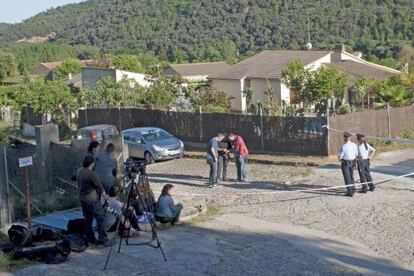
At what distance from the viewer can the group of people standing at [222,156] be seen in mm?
19844

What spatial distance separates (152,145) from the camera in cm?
2611

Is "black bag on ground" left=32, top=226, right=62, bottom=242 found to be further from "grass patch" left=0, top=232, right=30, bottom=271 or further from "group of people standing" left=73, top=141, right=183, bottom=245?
"grass patch" left=0, top=232, right=30, bottom=271

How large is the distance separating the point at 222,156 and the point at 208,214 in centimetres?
440

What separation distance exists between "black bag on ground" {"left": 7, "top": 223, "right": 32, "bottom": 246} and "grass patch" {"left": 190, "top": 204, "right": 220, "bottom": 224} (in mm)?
3743

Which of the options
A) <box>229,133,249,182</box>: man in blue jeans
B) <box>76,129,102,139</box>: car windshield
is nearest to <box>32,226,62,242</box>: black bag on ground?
<box>229,133,249,182</box>: man in blue jeans

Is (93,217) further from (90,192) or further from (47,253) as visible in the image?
(47,253)

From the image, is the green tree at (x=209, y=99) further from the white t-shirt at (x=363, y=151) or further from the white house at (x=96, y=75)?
the white t-shirt at (x=363, y=151)

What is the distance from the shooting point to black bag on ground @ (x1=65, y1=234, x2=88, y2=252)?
1265 cm

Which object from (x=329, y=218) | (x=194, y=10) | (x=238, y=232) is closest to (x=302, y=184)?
(x=329, y=218)

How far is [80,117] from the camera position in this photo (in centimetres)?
3703

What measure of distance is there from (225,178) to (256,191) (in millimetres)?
2032

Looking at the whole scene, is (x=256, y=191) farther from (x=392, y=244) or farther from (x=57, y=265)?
(x=57, y=265)

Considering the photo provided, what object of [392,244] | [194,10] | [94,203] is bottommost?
[392,244]

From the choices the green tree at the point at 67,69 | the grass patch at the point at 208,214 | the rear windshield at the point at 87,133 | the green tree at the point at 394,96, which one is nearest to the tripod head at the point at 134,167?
the grass patch at the point at 208,214
